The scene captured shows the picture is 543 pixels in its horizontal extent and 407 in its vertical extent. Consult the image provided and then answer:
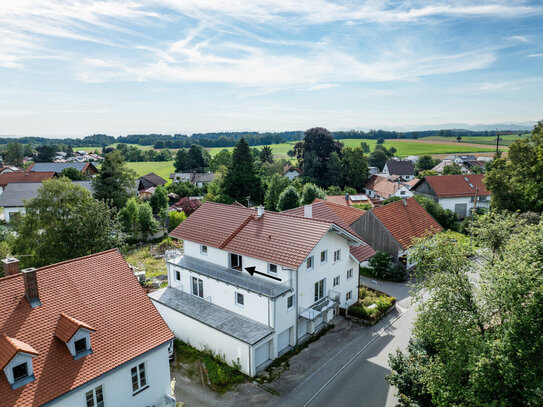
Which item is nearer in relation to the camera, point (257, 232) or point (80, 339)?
point (80, 339)

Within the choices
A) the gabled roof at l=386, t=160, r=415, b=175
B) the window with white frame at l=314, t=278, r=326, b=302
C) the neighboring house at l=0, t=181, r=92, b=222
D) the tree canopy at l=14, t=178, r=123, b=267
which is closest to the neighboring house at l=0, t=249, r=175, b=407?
the window with white frame at l=314, t=278, r=326, b=302

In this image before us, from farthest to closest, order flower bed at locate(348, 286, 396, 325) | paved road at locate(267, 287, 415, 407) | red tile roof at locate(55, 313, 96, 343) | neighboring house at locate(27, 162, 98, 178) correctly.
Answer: neighboring house at locate(27, 162, 98, 178) → flower bed at locate(348, 286, 396, 325) → paved road at locate(267, 287, 415, 407) → red tile roof at locate(55, 313, 96, 343)

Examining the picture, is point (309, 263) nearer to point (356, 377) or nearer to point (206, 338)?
point (356, 377)

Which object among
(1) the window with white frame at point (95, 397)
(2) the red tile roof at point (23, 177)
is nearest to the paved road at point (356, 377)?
(1) the window with white frame at point (95, 397)

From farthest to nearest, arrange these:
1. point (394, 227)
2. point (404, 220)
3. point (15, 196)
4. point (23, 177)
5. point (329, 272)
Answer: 1. point (23, 177)
2. point (15, 196)
3. point (404, 220)
4. point (394, 227)
5. point (329, 272)

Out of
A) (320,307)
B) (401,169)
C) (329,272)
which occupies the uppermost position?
(401,169)

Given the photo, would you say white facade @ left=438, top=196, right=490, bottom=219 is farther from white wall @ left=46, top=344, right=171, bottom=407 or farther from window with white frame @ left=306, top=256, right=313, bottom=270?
white wall @ left=46, top=344, right=171, bottom=407

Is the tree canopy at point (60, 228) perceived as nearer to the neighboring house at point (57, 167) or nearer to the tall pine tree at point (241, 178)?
the tall pine tree at point (241, 178)

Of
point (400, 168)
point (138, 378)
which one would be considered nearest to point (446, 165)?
point (400, 168)
